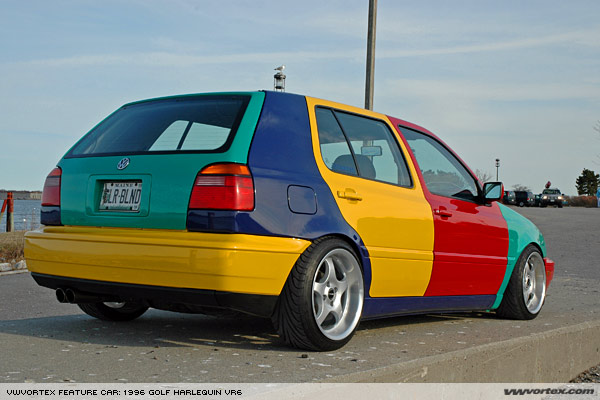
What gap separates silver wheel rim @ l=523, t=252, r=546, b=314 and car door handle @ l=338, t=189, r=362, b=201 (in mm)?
2409

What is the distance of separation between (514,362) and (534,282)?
2147mm

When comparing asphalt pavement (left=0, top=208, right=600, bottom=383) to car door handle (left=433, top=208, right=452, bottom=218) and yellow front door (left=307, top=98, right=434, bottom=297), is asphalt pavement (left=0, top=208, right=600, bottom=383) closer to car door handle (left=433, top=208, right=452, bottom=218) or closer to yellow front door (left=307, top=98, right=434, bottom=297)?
yellow front door (left=307, top=98, right=434, bottom=297)

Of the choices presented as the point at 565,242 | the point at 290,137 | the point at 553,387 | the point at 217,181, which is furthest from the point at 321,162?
the point at 565,242

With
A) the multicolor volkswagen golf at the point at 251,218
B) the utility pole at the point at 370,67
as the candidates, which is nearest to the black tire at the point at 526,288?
the multicolor volkswagen golf at the point at 251,218

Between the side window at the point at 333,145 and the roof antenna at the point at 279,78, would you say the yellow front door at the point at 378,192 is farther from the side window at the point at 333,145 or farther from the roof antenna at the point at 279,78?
the roof antenna at the point at 279,78

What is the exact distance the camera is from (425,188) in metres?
5.23

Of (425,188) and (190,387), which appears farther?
(425,188)

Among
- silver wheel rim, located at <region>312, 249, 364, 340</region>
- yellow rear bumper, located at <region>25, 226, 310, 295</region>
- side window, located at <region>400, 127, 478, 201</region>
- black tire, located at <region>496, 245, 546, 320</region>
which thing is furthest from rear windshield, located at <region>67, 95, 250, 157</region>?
black tire, located at <region>496, 245, 546, 320</region>

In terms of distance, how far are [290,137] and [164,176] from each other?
743 millimetres

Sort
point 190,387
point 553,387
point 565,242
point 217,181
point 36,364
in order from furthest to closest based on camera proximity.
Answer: point 565,242
point 553,387
point 217,181
point 36,364
point 190,387

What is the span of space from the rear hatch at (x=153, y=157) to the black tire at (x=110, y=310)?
90 centimetres

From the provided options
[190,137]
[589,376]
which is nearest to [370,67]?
[589,376]

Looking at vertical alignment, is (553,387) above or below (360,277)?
below

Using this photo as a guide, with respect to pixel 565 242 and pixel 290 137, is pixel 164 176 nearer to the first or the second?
pixel 290 137
